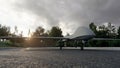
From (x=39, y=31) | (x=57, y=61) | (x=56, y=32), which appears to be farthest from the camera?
(x=39, y=31)

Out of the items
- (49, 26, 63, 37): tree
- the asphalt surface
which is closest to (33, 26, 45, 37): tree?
(49, 26, 63, 37): tree

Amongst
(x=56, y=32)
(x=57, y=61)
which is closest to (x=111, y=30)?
(x=56, y=32)

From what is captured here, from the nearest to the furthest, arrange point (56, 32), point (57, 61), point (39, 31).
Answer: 1. point (57, 61)
2. point (56, 32)
3. point (39, 31)

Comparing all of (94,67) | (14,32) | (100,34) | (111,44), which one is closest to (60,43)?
(94,67)

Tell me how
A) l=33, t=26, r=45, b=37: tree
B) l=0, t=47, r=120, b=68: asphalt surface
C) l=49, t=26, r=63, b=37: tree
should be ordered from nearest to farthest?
l=0, t=47, r=120, b=68: asphalt surface
l=49, t=26, r=63, b=37: tree
l=33, t=26, r=45, b=37: tree

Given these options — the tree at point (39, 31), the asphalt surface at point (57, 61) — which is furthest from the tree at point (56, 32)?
the asphalt surface at point (57, 61)

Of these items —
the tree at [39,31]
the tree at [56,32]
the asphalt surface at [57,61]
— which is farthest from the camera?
the tree at [39,31]

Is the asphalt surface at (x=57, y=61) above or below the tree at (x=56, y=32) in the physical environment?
below

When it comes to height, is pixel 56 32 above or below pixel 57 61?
above

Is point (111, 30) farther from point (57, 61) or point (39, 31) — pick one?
point (57, 61)

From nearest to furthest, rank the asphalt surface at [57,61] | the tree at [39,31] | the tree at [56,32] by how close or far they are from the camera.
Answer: the asphalt surface at [57,61], the tree at [56,32], the tree at [39,31]

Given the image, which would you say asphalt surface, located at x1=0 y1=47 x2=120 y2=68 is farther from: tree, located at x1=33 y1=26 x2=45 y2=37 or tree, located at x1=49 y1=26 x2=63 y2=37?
tree, located at x1=33 y1=26 x2=45 y2=37

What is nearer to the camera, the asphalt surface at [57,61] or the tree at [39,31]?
the asphalt surface at [57,61]

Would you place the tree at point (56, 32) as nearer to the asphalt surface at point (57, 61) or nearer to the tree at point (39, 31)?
the tree at point (39, 31)
